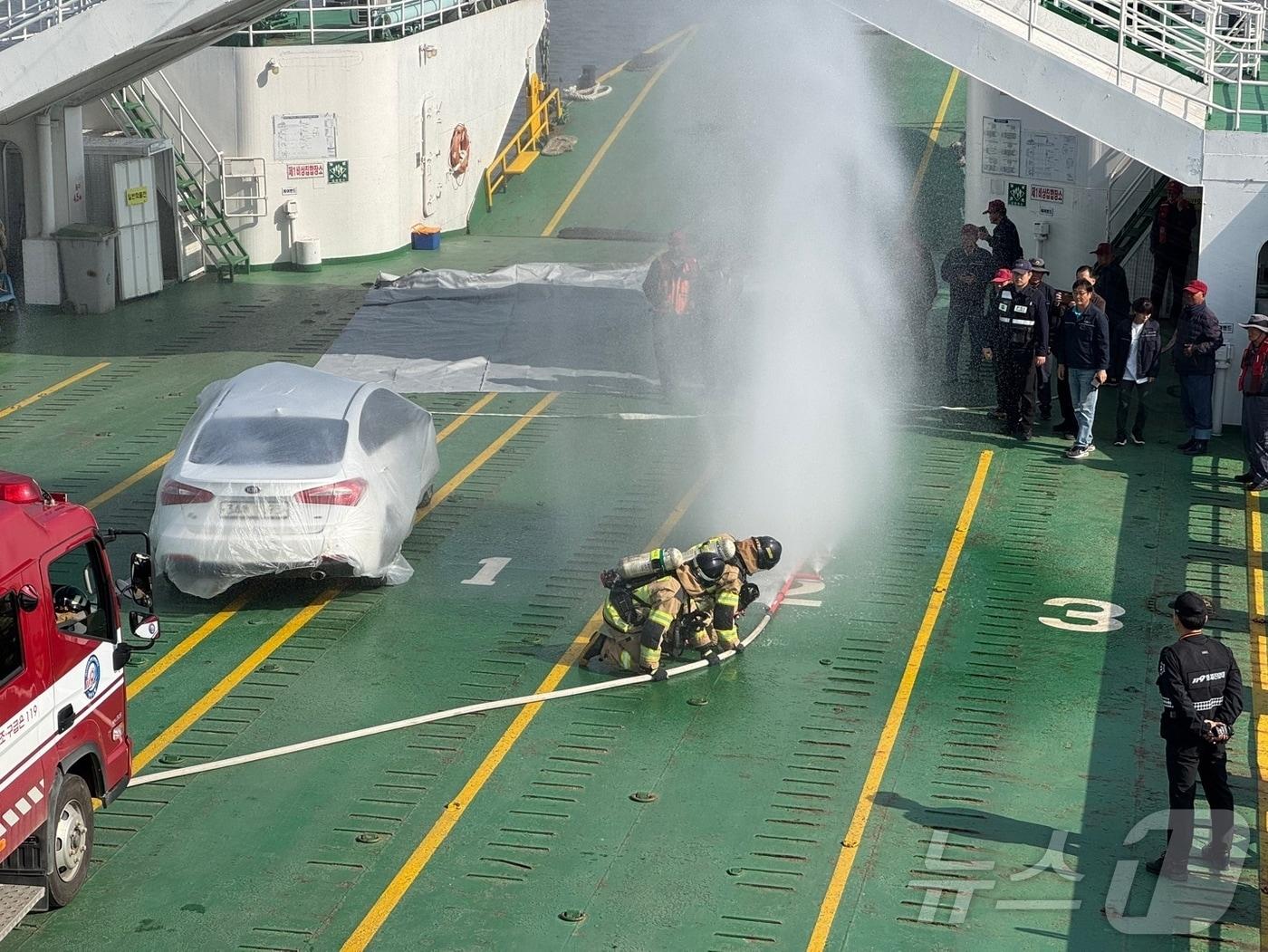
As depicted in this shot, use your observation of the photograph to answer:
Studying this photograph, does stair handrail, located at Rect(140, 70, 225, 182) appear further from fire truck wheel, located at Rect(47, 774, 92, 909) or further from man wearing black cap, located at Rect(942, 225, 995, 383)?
fire truck wheel, located at Rect(47, 774, 92, 909)

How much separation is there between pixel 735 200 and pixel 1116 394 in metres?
10.7

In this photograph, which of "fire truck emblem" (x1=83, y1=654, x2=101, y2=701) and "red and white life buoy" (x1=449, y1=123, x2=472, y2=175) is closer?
"fire truck emblem" (x1=83, y1=654, x2=101, y2=701)

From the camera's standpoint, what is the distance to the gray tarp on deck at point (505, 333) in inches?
789

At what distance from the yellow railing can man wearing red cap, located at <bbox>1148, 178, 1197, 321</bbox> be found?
38.8 ft

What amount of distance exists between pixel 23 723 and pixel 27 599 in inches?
24.3

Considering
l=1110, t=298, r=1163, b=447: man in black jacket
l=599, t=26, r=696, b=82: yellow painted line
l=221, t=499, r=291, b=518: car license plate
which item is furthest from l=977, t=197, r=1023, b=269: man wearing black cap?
l=599, t=26, r=696, b=82: yellow painted line

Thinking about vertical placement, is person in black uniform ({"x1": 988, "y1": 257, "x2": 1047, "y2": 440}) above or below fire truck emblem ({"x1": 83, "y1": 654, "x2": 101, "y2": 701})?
above

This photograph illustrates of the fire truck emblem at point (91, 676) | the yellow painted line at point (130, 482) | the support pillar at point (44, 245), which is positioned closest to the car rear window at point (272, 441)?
the yellow painted line at point (130, 482)

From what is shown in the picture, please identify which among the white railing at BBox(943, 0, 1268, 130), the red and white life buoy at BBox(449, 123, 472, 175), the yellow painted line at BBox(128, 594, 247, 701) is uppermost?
the white railing at BBox(943, 0, 1268, 130)

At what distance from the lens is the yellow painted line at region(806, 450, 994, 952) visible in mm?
9328

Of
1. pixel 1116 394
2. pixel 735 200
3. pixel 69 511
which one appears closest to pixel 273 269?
pixel 735 200

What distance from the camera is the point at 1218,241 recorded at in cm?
1770

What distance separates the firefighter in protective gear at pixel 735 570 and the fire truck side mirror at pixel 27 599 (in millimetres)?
4743

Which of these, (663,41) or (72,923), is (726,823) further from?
(663,41)
